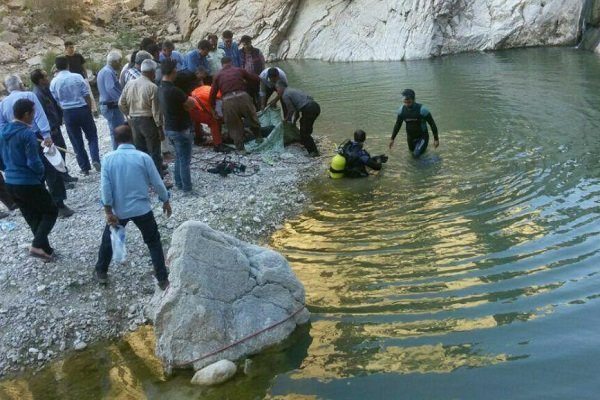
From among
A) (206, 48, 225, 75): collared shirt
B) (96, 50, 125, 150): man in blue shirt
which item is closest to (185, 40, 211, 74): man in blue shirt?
(206, 48, 225, 75): collared shirt

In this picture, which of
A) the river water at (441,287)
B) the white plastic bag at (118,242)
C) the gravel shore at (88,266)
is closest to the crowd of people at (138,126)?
the white plastic bag at (118,242)

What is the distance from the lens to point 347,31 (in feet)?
92.7

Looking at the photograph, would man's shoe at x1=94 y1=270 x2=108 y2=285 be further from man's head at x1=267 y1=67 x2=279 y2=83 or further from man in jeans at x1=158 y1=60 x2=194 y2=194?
man's head at x1=267 y1=67 x2=279 y2=83

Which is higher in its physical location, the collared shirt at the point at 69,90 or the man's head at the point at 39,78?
the man's head at the point at 39,78

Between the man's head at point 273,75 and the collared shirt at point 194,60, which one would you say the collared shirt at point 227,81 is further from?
the collared shirt at point 194,60

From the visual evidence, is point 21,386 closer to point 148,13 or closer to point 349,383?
point 349,383

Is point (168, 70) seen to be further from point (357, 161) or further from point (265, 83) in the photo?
point (357, 161)

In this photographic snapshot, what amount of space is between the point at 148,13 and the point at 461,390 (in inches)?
1432

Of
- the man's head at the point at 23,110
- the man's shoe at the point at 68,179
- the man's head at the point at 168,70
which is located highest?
the man's head at the point at 168,70

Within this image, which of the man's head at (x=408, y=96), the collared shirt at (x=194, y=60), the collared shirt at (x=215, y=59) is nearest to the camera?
the man's head at (x=408, y=96)

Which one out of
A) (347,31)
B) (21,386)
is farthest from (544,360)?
(347,31)

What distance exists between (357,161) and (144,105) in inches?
163

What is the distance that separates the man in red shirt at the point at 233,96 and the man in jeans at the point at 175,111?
7.31 ft

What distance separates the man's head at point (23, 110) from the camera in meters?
6.74
